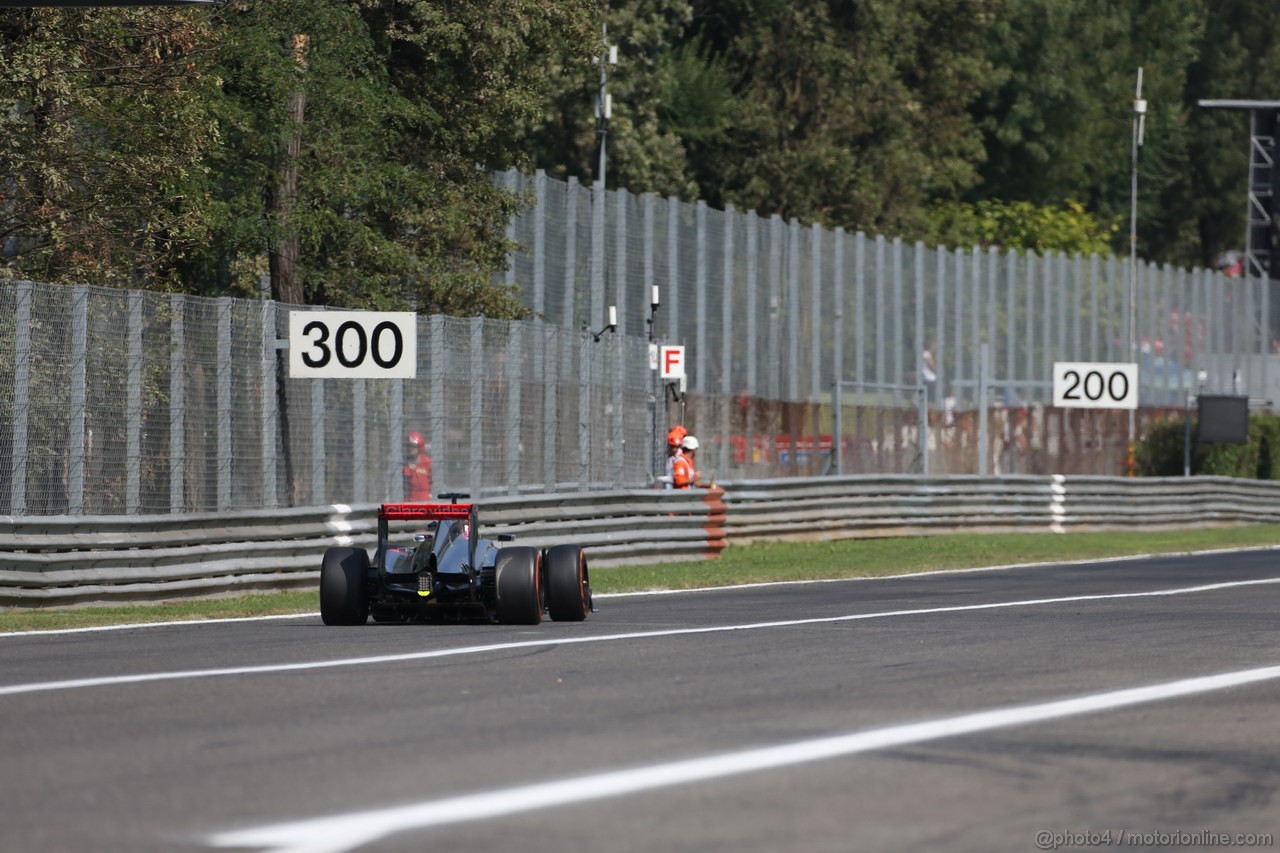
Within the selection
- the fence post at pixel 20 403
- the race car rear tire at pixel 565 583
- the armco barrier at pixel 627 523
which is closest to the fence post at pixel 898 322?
the armco barrier at pixel 627 523

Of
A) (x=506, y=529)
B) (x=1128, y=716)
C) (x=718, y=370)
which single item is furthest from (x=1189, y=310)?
(x=1128, y=716)

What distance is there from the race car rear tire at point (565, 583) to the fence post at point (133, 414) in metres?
4.87

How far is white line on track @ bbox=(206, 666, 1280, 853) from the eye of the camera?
283 inches

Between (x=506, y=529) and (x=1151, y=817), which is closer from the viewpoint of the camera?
(x=1151, y=817)

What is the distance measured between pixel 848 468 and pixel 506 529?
15.3 metres

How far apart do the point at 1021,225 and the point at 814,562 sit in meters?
50.7

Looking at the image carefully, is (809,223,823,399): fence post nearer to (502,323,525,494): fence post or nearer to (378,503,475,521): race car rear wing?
(502,323,525,494): fence post

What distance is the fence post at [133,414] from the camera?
20.4 m

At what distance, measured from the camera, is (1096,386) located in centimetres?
4081

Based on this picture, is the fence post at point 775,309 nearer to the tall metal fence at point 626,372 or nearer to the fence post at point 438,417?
the tall metal fence at point 626,372

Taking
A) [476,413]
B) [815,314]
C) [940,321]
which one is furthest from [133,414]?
[940,321]

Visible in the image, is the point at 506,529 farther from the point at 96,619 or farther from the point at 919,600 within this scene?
the point at 96,619

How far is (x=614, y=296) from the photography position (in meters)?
37.1

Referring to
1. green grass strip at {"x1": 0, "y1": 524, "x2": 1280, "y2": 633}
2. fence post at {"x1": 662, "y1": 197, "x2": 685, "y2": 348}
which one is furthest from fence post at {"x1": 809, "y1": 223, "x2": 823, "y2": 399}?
green grass strip at {"x1": 0, "y1": 524, "x2": 1280, "y2": 633}
